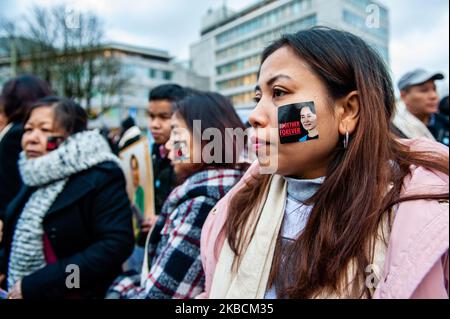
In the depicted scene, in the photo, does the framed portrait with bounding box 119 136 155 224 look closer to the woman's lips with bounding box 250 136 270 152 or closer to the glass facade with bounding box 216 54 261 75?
the woman's lips with bounding box 250 136 270 152

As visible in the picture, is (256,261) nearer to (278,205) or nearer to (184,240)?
(278,205)

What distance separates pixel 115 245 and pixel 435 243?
65.7 inches

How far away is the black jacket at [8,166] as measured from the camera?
2.49 m

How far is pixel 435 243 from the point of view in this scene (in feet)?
2.58

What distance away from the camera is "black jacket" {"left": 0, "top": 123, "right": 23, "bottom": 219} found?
2490 mm

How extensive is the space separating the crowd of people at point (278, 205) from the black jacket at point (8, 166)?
21.3 inches

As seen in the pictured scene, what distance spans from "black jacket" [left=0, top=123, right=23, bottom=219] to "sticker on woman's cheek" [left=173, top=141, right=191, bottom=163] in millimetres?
1387

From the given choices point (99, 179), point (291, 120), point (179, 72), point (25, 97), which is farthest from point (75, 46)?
point (179, 72)

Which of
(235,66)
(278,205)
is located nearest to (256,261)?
(278,205)

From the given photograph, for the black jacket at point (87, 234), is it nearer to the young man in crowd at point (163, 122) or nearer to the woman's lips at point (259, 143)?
the young man in crowd at point (163, 122)

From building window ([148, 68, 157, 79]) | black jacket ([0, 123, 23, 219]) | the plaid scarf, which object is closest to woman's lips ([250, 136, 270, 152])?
the plaid scarf

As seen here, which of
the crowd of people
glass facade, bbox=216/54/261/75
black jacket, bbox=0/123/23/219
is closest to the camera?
the crowd of people

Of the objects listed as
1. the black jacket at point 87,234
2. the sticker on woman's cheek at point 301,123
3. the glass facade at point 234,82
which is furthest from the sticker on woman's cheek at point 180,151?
the glass facade at point 234,82
